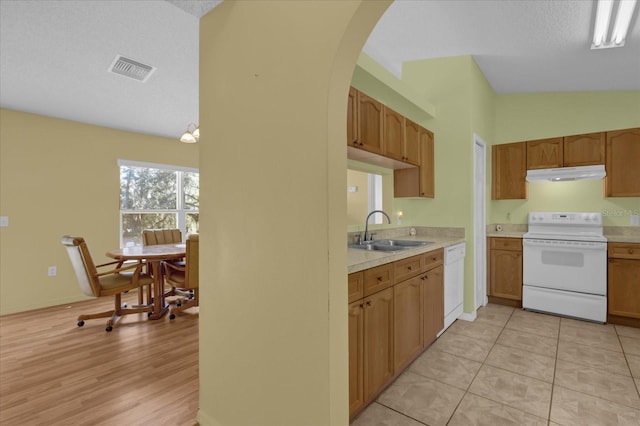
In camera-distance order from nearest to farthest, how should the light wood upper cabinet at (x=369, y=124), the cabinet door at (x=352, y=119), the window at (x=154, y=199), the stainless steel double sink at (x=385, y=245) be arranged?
the cabinet door at (x=352, y=119), the light wood upper cabinet at (x=369, y=124), the stainless steel double sink at (x=385, y=245), the window at (x=154, y=199)

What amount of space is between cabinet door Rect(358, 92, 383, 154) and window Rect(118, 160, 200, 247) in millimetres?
4100

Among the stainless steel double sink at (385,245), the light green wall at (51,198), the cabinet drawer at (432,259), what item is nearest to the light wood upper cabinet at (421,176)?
the stainless steel double sink at (385,245)

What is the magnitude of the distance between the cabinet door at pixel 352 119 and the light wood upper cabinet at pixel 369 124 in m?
0.03

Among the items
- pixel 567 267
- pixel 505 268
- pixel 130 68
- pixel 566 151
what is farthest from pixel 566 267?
pixel 130 68

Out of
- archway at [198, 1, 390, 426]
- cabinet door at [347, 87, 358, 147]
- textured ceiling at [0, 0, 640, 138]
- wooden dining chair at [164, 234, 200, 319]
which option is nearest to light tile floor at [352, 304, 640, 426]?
archway at [198, 1, 390, 426]

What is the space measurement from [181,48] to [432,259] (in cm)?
284

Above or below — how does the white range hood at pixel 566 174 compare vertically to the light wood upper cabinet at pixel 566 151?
below

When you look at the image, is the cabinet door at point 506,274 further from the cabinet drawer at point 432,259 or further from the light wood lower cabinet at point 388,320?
the light wood lower cabinet at point 388,320

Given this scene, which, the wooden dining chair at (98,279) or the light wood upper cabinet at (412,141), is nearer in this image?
the light wood upper cabinet at (412,141)

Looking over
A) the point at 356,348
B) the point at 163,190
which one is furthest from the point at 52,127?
the point at 356,348

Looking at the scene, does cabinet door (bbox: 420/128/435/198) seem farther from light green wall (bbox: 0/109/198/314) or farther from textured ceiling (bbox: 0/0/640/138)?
light green wall (bbox: 0/109/198/314)

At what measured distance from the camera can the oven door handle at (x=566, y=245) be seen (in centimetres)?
317

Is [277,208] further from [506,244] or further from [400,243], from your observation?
[506,244]

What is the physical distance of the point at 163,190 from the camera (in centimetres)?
522
